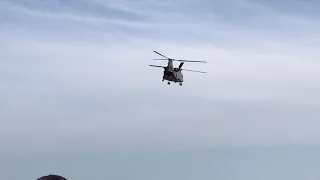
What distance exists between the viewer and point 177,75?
17250cm

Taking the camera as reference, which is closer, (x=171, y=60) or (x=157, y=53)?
(x=157, y=53)

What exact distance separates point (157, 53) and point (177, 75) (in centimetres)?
1496

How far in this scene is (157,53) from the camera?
161 m

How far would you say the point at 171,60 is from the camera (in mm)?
176625

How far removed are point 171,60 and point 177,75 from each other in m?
7.00

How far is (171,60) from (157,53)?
54.2 ft

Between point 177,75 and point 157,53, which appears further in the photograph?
point 177,75
